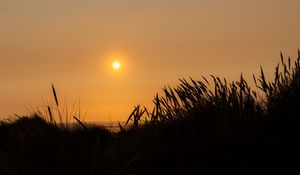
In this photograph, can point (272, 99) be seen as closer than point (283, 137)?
No

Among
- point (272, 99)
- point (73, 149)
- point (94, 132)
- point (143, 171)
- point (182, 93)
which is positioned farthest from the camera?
point (94, 132)

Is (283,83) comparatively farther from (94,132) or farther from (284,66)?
(94,132)

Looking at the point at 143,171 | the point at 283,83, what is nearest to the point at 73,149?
→ the point at 143,171

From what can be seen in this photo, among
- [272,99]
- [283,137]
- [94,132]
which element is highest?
[94,132]

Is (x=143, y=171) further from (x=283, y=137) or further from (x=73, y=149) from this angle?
(x=283, y=137)

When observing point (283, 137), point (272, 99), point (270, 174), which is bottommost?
point (270, 174)

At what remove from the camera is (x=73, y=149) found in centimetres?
371

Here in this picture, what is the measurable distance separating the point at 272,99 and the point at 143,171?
1.93m

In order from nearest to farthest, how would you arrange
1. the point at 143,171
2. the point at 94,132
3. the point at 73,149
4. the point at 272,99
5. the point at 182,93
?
1. the point at 73,149
2. the point at 143,171
3. the point at 272,99
4. the point at 182,93
5. the point at 94,132

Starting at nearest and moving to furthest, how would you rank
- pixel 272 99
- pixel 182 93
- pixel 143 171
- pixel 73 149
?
pixel 73 149 < pixel 143 171 < pixel 272 99 < pixel 182 93

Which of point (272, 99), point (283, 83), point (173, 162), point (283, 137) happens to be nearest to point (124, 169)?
point (173, 162)

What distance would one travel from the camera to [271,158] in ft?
12.8

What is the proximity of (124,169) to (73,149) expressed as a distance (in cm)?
46

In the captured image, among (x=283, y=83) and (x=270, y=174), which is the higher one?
(x=283, y=83)
